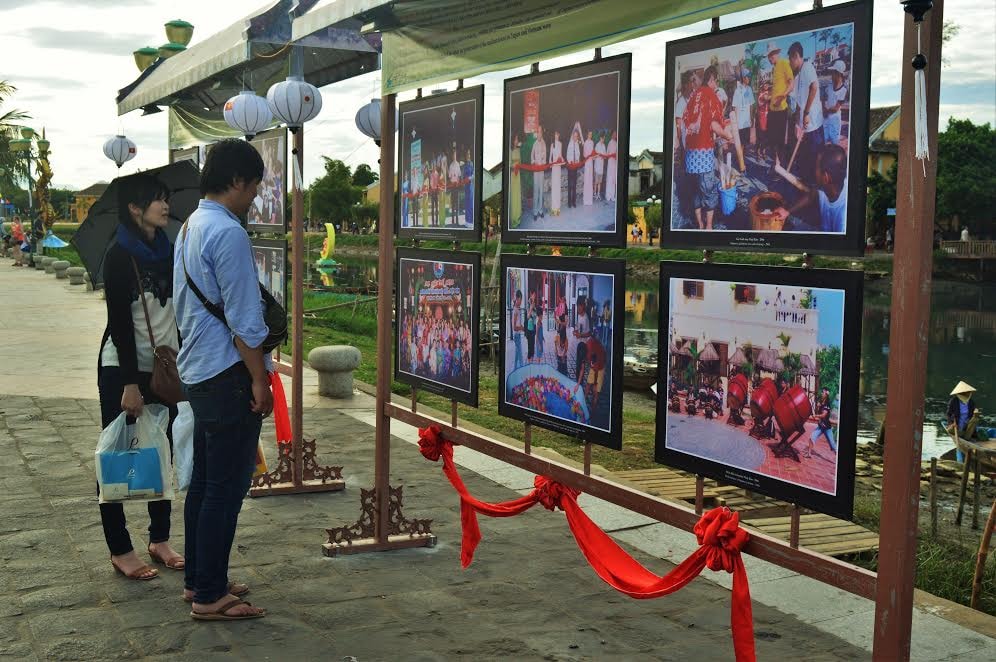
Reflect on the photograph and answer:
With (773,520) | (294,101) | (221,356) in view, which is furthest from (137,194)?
(773,520)

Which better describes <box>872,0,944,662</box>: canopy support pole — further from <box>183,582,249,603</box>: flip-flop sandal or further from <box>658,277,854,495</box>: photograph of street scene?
<box>183,582,249,603</box>: flip-flop sandal

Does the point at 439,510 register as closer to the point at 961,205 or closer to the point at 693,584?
the point at 693,584

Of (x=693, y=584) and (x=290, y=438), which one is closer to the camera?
(x=693, y=584)

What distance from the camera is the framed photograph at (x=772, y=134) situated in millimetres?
3045

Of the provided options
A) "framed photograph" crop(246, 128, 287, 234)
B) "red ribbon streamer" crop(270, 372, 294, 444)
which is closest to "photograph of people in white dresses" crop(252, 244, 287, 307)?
"framed photograph" crop(246, 128, 287, 234)

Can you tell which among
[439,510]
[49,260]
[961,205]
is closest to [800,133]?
[439,510]

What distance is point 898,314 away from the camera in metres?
2.89

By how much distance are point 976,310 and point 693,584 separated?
152ft

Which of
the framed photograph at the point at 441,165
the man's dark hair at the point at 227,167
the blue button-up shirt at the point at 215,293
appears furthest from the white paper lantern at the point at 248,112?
the blue button-up shirt at the point at 215,293

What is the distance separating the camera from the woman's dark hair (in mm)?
5109

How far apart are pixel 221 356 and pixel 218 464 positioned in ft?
1.55

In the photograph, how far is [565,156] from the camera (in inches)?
170

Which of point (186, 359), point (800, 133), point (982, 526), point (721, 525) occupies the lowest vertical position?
point (982, 526)

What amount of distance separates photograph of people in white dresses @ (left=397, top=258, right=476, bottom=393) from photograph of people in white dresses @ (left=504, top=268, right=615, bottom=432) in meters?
0.49
